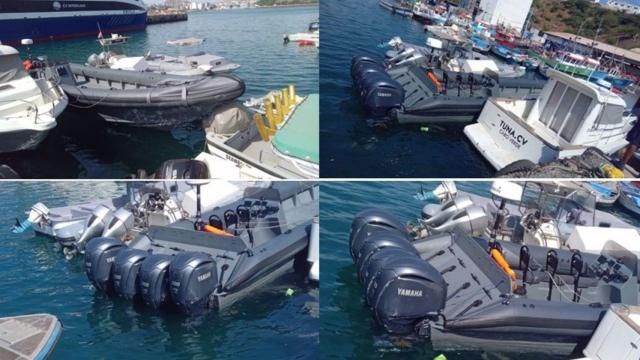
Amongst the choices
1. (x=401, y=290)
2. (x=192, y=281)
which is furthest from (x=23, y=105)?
(x=401, y=290)

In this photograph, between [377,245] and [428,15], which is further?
[428,15]

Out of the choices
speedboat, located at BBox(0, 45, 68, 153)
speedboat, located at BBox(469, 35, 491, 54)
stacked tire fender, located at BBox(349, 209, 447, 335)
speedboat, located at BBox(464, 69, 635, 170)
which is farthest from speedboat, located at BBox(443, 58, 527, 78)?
speedboat, located at BBox(0, 45, 68, 153)

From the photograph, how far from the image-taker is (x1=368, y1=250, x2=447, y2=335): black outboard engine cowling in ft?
11.0

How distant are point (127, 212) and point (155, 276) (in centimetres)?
211

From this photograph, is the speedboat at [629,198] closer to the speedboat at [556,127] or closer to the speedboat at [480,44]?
the speedboat at [480,44]

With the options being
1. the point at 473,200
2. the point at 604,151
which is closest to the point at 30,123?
the point at 473,200

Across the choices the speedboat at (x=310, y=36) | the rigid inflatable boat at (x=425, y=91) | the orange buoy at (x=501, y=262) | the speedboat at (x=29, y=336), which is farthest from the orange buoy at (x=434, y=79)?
the speedboat at (x=29, y=336)

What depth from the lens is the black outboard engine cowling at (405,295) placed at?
335 cm

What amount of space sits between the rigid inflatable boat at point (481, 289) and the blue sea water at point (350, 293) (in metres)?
0.10

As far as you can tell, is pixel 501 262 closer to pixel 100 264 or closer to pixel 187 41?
pixel 100 264

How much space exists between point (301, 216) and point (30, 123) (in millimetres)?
2938

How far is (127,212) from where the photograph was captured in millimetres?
5855

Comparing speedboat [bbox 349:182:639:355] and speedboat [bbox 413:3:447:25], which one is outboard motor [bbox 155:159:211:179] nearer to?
speedboat [bbox 349:182:639:355]

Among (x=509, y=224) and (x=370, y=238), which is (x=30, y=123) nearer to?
(x=370, y=238)
